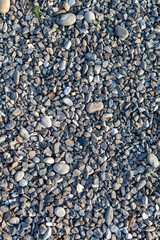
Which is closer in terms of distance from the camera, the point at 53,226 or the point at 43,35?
the point at 53,226

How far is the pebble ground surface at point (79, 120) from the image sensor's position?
9.40 feet

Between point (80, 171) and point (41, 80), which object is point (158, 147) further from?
point (41, 80)

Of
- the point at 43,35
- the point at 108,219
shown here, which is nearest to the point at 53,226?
the point at 108,219

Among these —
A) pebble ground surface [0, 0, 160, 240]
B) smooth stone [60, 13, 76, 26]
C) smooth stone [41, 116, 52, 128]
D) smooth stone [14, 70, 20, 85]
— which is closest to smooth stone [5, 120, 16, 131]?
pebble ground surface [0, 0, 160, 240]

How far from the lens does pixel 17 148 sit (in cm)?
290

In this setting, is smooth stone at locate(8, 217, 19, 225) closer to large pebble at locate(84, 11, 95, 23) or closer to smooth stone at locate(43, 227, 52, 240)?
smooth stone at locate(43, 227, 52, 240)

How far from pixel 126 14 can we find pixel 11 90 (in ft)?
4.71

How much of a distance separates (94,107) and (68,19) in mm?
945

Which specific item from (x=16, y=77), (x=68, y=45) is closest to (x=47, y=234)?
(x=16, y=77)

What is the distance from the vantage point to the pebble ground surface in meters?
2.87

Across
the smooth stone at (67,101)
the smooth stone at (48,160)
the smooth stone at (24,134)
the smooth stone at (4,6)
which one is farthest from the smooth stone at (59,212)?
the smooth stone at (4,6)

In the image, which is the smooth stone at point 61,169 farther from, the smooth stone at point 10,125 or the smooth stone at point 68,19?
the smooth stone at point 68,19

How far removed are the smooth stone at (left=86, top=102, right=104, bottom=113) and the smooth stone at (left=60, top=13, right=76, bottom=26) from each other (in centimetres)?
86

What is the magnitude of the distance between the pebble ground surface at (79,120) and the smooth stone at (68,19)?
1 cm
